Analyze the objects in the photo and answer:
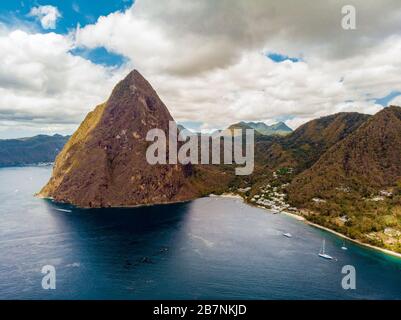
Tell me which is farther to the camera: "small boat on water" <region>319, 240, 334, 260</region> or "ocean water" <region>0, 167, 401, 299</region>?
"small boat on water" <region>319, 240, 334, 260</region>

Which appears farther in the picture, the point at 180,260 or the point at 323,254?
the point at 323,254

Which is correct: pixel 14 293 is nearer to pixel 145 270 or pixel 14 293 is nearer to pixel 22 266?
pixel 22 266

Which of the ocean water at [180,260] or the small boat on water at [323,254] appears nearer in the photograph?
the ocean water at [180,260]

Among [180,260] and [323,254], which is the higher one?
[323,254]

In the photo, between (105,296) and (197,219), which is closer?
(105,296)
